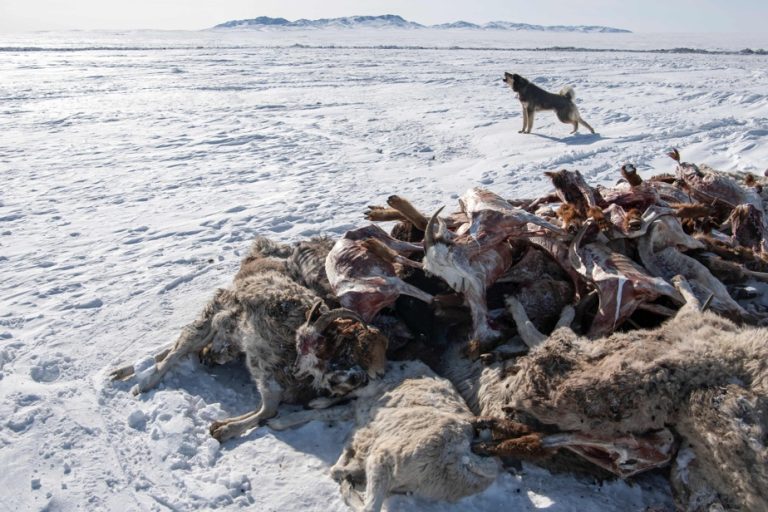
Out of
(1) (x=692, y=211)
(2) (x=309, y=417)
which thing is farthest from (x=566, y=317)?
(2) (x=309, y=417)

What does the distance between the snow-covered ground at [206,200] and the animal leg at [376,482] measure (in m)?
0.15

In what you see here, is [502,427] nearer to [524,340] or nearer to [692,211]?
[524,340]

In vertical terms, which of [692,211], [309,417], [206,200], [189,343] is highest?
[692,211]

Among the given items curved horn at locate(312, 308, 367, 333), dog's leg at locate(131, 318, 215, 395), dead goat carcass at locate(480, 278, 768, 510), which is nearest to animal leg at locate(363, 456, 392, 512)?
dead goat carcass at locate(480, 278, 768, 510)

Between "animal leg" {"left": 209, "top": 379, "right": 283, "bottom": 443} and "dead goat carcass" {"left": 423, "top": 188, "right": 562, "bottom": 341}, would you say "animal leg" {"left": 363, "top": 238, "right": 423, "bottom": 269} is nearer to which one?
"dead goat carcass" {"left": 423, "top": 188, "right": 562, "bottom": 341}

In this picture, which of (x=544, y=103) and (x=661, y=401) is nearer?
(x=661, y=401)

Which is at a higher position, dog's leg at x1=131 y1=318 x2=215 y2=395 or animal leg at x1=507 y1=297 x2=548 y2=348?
animal leg at x1=507 y1=297 x2=548 y2=348

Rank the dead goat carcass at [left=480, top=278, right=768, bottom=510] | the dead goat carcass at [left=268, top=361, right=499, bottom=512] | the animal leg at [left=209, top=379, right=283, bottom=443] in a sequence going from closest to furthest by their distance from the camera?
the dead goat carcass at [left=480, top=278, right=768, bottom=510]
the dead goat carcass at [left=268, top=361, right=499, bottom=512]
the animal leg at [left=209, top=379, right=283, bottom=443]

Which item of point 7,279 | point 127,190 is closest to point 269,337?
point 7,279

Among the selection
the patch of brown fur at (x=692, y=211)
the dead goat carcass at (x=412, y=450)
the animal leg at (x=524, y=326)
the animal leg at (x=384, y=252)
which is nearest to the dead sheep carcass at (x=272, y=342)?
the dead goat carcass at (x=412, y=450)

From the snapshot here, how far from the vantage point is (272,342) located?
12.8 feet

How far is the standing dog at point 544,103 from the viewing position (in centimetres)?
1253

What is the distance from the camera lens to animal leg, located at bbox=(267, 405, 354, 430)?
12.1ft

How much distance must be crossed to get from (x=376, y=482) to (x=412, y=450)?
23 centimetres
